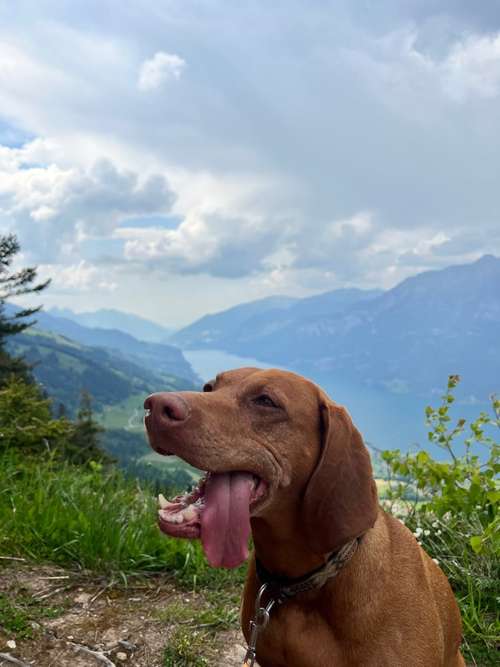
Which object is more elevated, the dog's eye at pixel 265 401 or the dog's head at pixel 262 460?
the dog's eye at pixel 265 401

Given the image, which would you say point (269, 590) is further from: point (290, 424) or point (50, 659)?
point (50, 659)

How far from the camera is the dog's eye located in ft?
7.70

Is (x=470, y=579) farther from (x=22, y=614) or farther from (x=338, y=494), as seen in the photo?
(x=22, y=614)

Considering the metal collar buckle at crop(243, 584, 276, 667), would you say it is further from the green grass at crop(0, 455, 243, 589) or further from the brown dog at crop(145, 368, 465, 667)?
the green grass at crop(0, 455, 243, 589)

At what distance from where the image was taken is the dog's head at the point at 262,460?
6.86 ft

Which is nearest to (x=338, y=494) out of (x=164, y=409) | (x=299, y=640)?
(x=299, y=640)

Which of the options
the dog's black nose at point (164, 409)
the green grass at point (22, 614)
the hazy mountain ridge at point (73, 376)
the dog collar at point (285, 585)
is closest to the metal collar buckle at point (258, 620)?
the dog collar at point (285, 585)

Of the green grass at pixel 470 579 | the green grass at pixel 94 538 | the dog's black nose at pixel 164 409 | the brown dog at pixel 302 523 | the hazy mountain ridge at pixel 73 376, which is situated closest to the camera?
the dog's black nose at pixel 164 409

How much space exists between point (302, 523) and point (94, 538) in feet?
8.26

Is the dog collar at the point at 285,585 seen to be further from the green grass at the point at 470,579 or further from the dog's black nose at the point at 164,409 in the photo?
the green grass at the point at 470,579

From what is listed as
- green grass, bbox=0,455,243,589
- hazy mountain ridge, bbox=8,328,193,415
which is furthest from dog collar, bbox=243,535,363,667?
hazy mountain ridge, bbox=8,328,193,415

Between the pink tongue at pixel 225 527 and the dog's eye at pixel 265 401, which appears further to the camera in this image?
the dog's eye at pixel 265 401

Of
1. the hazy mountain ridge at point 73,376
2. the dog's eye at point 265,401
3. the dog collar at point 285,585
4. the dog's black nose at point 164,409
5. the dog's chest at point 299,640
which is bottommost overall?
the hazy mountain ridge at point 73,376

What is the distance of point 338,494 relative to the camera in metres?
2.27
